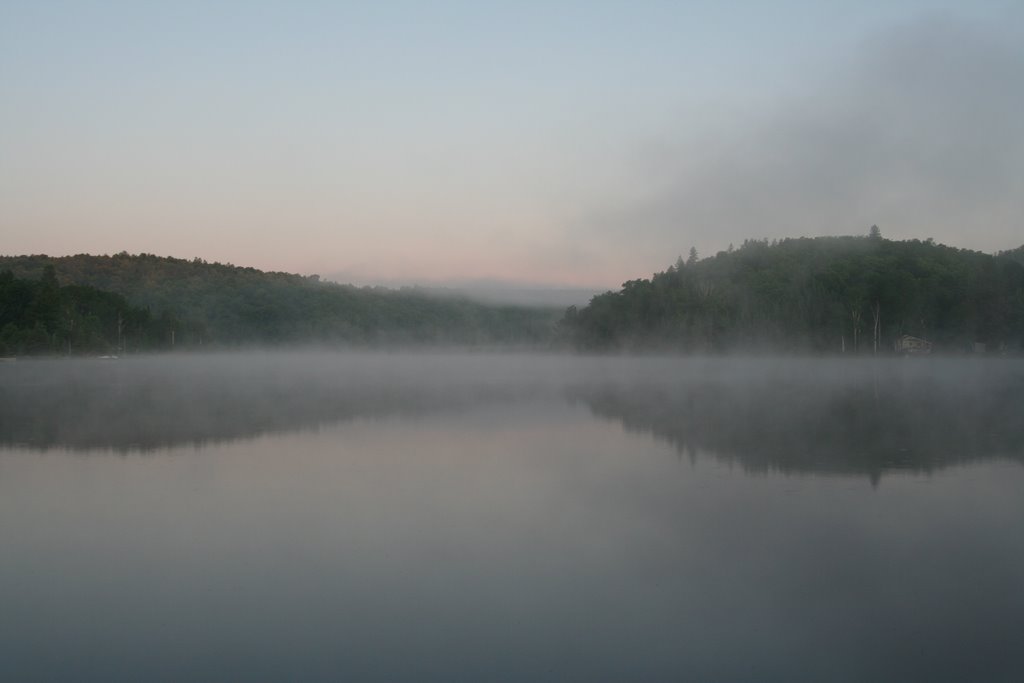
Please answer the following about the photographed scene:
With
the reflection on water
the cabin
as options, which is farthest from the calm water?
the cabin

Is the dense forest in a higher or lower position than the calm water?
higher

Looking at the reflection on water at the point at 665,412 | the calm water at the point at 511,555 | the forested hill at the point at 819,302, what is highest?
the forested hill at the point at 819,302

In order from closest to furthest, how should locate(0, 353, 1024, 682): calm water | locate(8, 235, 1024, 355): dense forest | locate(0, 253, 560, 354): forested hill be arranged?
1. locate(0, 353, 1024, 682): calm water
2. locate(0, 253, 560, 354): forested hill
3. locate(8, 235, 1024, 355): dense forest

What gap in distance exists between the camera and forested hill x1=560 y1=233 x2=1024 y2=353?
214ft

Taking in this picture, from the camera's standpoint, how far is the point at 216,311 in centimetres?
9712

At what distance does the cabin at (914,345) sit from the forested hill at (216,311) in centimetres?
5319

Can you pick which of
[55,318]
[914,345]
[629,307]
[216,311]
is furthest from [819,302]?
[216,311]

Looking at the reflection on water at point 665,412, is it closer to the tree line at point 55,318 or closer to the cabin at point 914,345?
the tree line at point 55,318

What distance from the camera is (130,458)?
10.8m

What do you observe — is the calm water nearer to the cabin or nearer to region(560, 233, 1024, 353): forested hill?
the cabin

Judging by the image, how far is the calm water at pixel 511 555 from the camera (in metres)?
4.53

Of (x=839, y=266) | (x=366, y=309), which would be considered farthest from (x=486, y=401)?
(x=366, y=309)

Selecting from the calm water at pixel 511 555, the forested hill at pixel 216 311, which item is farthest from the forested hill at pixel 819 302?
the calm water at pixel 511 555

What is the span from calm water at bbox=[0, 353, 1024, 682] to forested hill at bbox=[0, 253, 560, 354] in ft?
177
